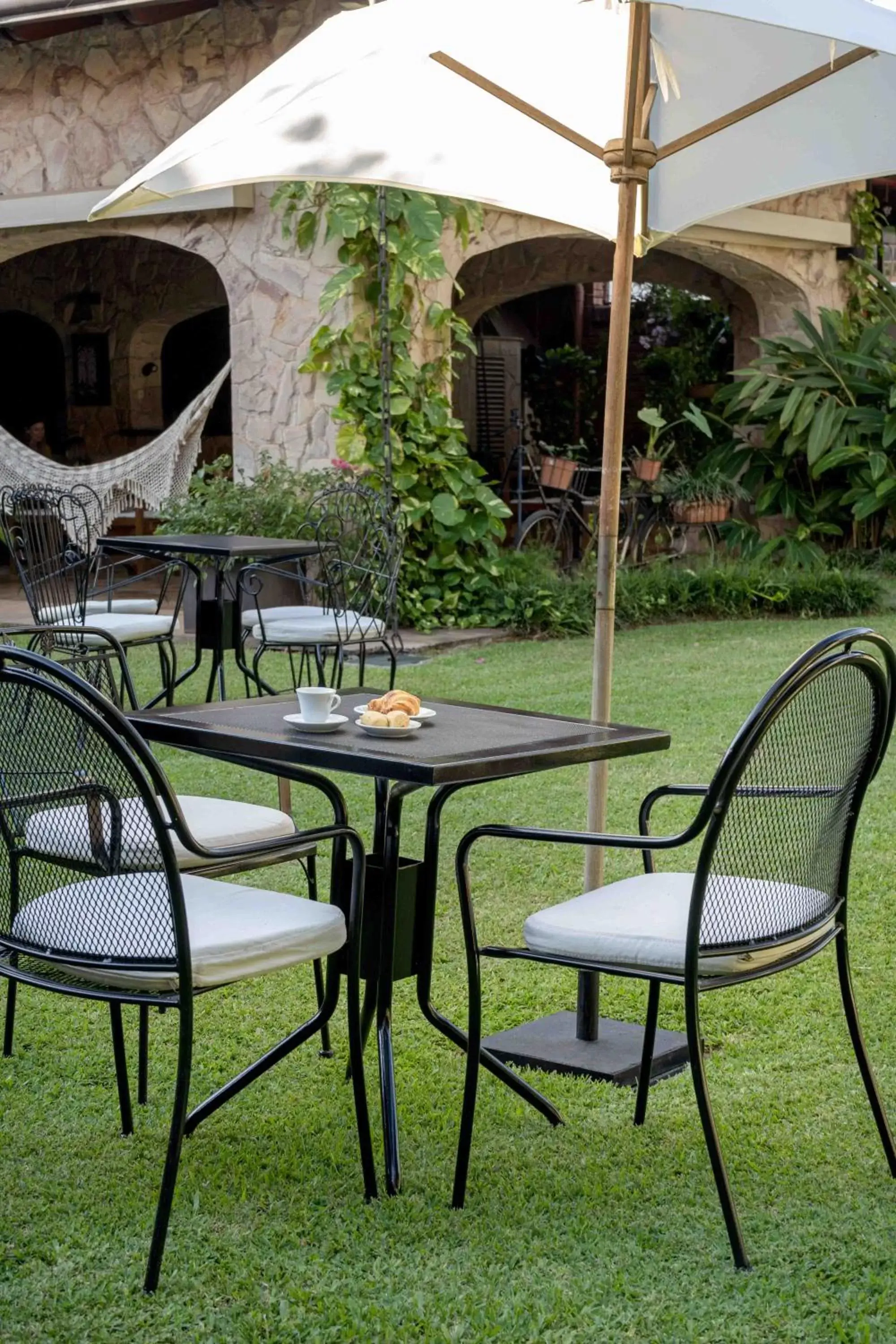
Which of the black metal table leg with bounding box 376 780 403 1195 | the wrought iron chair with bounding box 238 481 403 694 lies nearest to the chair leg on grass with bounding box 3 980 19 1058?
the black metal table leg with bounding box 376 780 403 1195

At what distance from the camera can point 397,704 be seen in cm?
254

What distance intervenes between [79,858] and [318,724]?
1.43 feet

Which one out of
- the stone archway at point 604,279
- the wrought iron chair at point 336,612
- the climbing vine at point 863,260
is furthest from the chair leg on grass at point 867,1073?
the climbing vine at point 863,260

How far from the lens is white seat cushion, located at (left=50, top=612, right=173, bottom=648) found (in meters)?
5.44

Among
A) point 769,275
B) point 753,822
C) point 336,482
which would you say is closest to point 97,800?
point 753,822

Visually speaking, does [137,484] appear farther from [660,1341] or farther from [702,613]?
[660,1341]

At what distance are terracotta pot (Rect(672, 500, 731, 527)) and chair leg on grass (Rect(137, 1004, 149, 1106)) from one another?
7820 millimetres

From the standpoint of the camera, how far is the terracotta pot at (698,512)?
1004 centimetres

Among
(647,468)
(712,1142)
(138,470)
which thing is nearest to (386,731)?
(712,1142)

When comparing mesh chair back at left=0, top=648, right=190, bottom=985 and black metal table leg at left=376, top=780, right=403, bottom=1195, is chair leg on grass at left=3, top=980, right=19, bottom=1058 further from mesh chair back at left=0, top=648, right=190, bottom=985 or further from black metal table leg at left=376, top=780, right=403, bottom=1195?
black metal table leg at left=376, top=780, right=403, bottom=1195

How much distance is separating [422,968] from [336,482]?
5.86 metres

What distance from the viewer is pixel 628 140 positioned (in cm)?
276

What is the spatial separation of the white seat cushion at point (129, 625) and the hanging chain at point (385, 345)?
8.69ft

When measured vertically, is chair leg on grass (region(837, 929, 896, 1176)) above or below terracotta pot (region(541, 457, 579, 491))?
below
